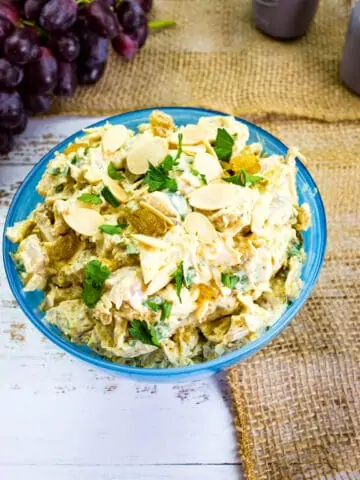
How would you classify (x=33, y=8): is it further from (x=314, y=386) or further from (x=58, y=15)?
(x=314, y=386)

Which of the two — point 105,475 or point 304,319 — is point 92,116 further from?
point 105,475

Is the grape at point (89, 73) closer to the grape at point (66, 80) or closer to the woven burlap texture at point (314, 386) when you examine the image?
the grape at point (66, 80)

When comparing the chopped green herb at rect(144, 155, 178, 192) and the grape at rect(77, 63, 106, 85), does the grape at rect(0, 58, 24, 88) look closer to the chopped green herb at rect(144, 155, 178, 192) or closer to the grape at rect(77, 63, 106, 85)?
the grape at rect(77, 63, 106, 85)

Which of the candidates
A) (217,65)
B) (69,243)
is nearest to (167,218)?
(69,243)

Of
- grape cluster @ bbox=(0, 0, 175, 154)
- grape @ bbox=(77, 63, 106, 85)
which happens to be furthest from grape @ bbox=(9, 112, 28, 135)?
grape @ bbox=(77, 63, 106, 85)

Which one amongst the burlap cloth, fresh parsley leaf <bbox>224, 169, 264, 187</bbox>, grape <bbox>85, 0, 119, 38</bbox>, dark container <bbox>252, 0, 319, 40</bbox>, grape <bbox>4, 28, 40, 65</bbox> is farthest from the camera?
dark container <bbox>252, 0, 319, 40</bbox>

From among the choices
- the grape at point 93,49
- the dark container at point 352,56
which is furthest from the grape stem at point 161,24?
the dark container at point 352,56

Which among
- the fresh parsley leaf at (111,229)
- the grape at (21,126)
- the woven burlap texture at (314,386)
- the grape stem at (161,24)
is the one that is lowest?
the woven burlap texture at (314,386)

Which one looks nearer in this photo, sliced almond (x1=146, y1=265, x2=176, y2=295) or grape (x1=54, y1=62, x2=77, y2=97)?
sliced almond (x1=146, y1=265, x2=176, y2=295)
